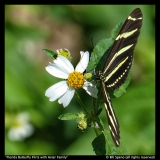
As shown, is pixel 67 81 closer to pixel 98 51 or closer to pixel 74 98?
pixel 98 51

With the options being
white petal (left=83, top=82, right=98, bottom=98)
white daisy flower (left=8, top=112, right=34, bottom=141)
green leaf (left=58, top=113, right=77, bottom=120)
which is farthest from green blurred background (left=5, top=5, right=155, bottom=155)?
green leaf (left=58, top=113, right=77, bottom=120)

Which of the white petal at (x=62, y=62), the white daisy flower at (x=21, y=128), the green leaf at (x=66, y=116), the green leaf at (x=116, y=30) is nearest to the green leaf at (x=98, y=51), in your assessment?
the green leaf at (x=116, y=30)

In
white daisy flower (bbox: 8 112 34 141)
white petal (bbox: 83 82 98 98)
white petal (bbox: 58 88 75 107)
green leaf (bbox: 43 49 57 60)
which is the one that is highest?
green leaf (bbox: 43 49 57 60)

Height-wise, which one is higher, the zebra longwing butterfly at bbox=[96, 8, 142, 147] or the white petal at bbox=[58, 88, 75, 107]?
the zebra longwing butterfly at bbox=[96, 8, 142, 147]

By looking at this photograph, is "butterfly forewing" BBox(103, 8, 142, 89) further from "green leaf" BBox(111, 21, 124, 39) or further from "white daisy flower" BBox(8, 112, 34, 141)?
"white daisy flower" BBox(8, 112, 34, 141)

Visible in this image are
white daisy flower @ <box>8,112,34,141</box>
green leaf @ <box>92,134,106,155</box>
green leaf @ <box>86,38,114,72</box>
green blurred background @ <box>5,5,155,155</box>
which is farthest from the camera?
white daisy flower @ <box>8,112,34,141</box>

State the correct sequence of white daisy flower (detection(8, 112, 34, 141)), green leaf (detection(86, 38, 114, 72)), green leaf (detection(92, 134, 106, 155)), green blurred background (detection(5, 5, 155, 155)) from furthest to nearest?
white daisy flower (detection(8, 112, 34, 141)), green blurred background (detection(5, 5, 155, 155)), green leaf (detection(86, 38, 114, 72)), green leaf (detection(92, 134, 106, 155))

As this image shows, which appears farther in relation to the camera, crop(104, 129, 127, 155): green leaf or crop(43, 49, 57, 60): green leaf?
crop(43, 49, 57, 60): green leaf

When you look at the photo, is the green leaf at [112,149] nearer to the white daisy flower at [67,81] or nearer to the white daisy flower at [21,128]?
the white daisy flower at [67,81]
